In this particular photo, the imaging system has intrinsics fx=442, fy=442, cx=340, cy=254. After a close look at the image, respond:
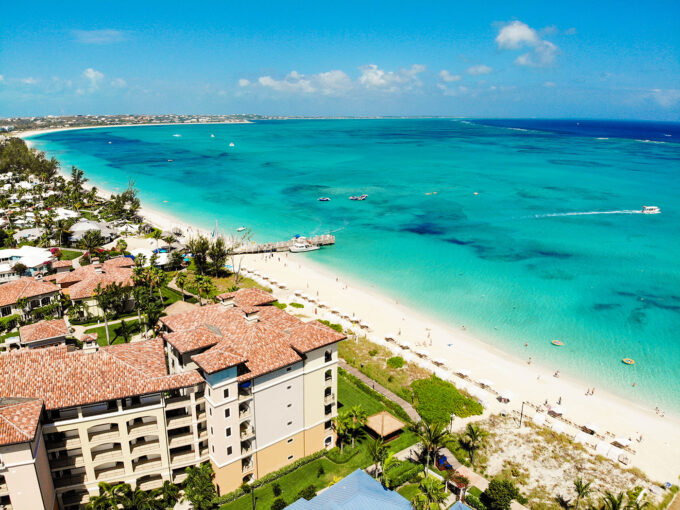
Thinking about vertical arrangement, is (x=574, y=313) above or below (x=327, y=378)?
below

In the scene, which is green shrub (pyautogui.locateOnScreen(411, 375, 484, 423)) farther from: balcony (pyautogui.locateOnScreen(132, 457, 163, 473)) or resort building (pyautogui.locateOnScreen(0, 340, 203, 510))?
balcony (pyautogui.locateOnScreen(132, 457, 163, 473))

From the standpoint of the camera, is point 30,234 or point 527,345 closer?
point 527,345

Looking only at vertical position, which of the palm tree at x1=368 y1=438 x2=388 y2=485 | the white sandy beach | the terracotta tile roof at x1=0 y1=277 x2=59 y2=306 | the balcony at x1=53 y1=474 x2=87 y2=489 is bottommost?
the white sandy beach

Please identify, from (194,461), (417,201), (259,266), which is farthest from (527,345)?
(417,201)

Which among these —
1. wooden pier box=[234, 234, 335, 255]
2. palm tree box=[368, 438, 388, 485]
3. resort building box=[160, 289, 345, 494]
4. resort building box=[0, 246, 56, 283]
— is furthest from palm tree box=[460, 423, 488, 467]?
resort building box=[0, 246, 56, 283]

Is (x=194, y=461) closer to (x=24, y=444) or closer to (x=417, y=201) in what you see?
(x=24, y=444)

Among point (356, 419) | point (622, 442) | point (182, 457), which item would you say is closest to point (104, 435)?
point (182, 457)

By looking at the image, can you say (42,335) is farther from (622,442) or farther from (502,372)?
(622,442)
